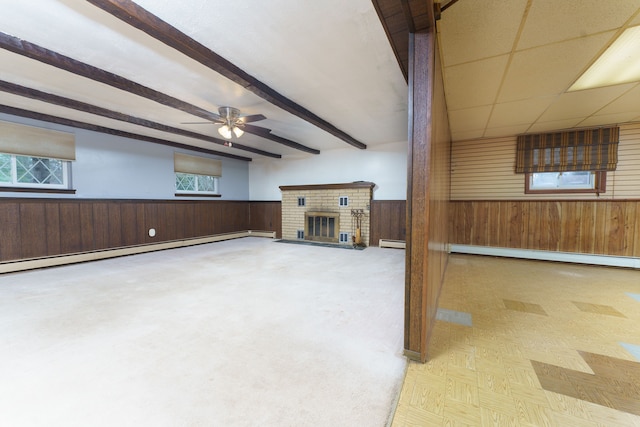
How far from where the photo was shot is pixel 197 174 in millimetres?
7074

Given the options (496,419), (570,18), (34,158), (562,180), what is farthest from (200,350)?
(562,180)

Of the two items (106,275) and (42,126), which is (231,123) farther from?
(42,126)

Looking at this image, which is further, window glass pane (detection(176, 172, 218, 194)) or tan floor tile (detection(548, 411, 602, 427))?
window glass pane (detection(176, 172, 218, 194))

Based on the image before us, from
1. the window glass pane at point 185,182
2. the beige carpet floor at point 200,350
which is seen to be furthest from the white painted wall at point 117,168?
the beige carpet floor at point 200,350

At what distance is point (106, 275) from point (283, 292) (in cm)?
298

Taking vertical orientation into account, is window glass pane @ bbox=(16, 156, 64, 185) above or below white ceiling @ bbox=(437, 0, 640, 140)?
below

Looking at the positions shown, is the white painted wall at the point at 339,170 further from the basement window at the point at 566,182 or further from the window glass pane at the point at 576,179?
the window glass pane at the point at 576,179

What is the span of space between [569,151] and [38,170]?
9686mm

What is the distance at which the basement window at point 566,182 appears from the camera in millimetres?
4613

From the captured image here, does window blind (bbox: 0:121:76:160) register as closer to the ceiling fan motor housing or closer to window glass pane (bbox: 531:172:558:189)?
the ceiling fan motor housing

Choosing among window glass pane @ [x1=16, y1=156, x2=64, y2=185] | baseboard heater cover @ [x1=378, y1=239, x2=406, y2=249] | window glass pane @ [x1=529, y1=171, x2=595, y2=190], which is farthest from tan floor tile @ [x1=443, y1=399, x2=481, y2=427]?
window glass pane @ [x1=16, y1=156, x2=64, y2=185]

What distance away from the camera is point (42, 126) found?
445 cm

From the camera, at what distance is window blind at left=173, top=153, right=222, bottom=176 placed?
6.62 metres

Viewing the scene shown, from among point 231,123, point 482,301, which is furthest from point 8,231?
point 482,301
